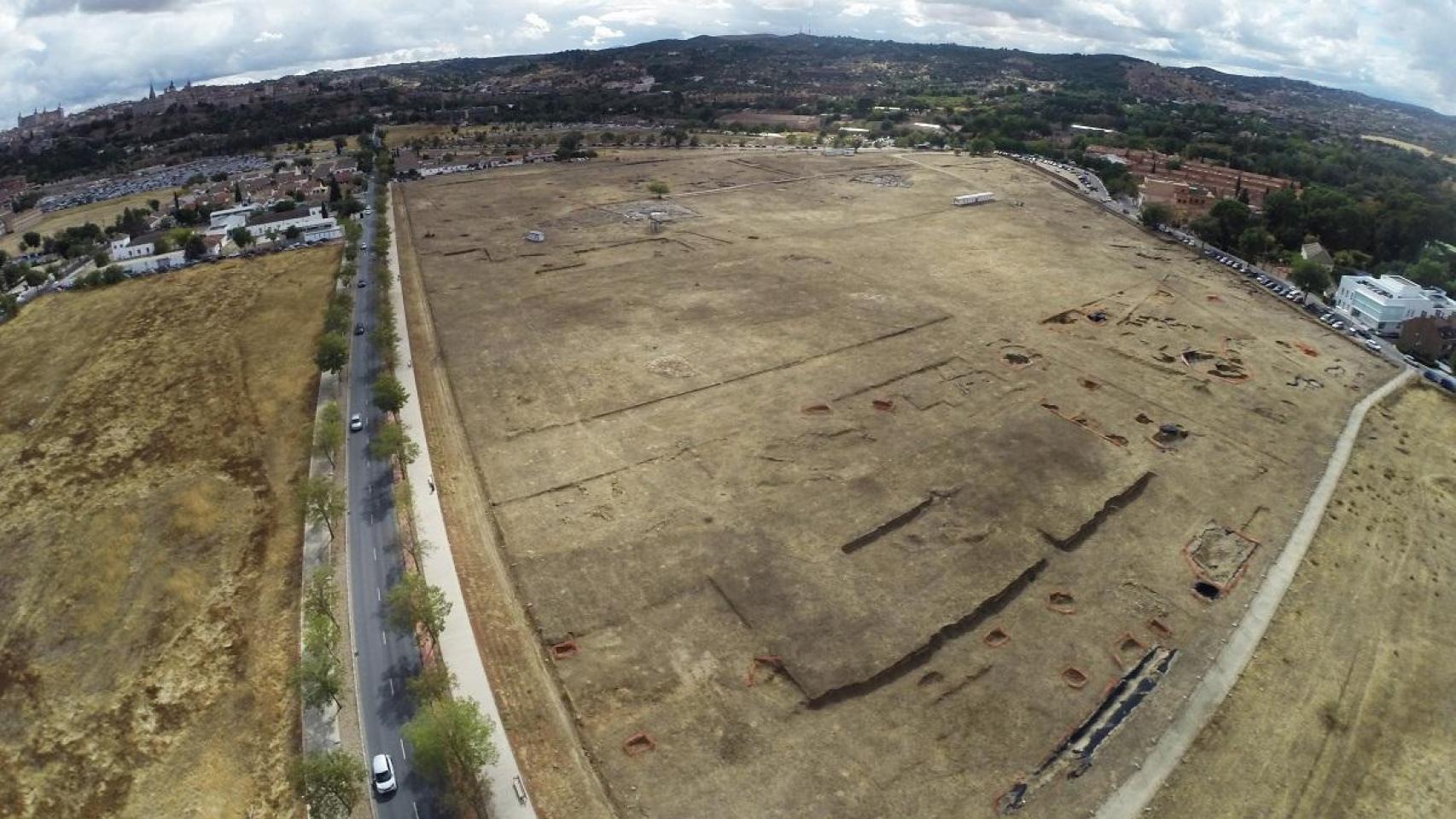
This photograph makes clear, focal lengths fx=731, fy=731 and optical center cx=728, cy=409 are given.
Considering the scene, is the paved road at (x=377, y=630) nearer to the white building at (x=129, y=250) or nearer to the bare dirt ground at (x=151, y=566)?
the bare dirt ground at (x=151, y=566)

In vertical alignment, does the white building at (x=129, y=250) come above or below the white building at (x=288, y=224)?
below

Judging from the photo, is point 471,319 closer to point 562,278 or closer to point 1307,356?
point 562,278

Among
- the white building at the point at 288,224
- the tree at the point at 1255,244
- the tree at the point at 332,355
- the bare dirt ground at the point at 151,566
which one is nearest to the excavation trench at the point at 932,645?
the bare dirt ground at the point at 151,566

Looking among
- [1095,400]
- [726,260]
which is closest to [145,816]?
[1095,400]

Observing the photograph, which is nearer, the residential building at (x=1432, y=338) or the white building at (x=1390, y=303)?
the residential building at (x=1432, y=338)

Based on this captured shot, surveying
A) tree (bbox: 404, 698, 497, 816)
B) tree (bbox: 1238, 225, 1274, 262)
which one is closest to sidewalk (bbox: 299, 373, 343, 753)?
tree (bbox: 404, 698, 497, 816)

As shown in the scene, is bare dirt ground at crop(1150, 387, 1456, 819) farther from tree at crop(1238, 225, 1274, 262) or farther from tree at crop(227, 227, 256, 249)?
tree at crop(227, 227, 256, 249)

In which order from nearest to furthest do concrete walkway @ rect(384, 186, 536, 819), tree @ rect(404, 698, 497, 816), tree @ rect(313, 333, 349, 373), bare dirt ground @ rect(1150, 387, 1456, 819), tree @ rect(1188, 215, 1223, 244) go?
tree @ rect(404, 698, 497, 816) < concrete walkway @ rect(384, 186, 536, 819) < bare dirt ground @ rect(1150, 387, 1456, 819) < tree @ rect(313, 333, 349, 373) < tree @ rect(1188, 215, 1223, 244)
